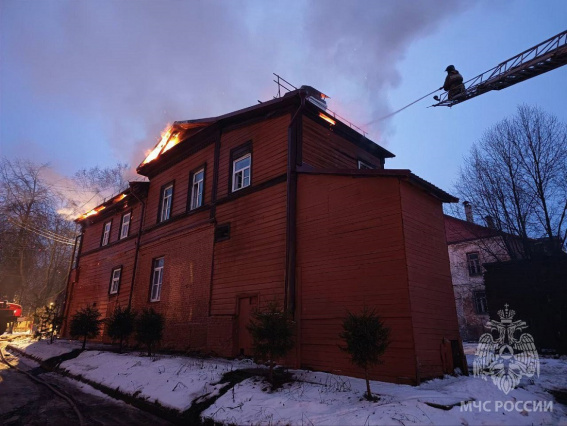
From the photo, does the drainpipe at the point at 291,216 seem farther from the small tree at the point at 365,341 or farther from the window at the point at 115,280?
the window at the point at 115,280

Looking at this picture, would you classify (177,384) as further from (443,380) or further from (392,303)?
(443,380)

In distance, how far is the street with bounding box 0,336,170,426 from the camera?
22.8 feet

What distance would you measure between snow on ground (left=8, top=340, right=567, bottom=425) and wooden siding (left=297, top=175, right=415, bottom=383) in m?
0.63

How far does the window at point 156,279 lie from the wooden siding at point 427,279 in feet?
41.5

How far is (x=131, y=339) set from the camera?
1741 cm

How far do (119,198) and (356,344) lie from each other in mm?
20104

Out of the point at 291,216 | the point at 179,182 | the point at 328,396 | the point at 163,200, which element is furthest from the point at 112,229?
the point at 328,396

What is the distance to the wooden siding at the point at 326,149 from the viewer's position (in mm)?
12820

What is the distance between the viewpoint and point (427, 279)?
9641 mm

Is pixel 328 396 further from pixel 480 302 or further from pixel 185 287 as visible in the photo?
pixel 480 302

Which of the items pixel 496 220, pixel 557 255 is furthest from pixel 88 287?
pixel 557 255

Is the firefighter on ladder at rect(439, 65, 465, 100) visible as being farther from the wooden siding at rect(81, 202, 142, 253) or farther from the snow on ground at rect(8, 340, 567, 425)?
the wooden siding at rect(81, 202, 142, 253)

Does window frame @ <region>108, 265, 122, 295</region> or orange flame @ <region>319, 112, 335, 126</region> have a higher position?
orange flame @ <region>319, 112, 335, 126</region>

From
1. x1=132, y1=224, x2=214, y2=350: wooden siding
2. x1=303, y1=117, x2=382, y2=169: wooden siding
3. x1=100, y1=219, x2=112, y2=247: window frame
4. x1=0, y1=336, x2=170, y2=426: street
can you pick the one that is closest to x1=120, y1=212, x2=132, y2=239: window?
x1=100, y1=219, x2=112, y2=247: window frame
